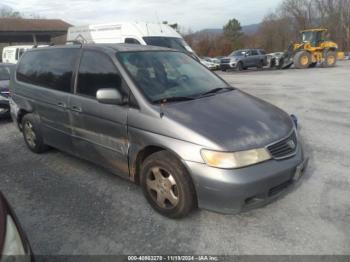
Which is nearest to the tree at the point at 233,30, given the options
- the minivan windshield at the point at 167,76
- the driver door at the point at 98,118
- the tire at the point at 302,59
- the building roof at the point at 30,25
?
the building roof at the point at 30,25

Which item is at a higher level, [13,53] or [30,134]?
[13,53]

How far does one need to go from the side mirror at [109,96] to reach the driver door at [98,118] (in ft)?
0.35

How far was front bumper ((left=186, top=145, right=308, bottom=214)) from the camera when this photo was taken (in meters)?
2.86

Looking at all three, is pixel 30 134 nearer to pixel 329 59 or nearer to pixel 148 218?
pixel 148 218

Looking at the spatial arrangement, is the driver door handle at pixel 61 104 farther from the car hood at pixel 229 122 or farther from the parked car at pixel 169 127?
the car hood at pixel 229 122

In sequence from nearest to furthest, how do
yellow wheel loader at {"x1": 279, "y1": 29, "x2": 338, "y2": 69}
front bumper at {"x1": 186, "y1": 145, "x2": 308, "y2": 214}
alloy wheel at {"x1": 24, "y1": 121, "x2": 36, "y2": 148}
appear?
front bumper at {"x1": 186, "y1": 145, "x2": 308, "y2": 214}, alloy wheel at {"x1": 24, "y1": 121, "x2": 36, "y2": 148}, yellow wheel loader at {"x1": 279, "y1": 29, "x2": 338, "y2": 69}

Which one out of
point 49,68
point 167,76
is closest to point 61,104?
point 49,68

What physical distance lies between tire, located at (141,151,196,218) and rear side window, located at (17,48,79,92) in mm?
1735

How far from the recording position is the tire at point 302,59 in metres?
24.1

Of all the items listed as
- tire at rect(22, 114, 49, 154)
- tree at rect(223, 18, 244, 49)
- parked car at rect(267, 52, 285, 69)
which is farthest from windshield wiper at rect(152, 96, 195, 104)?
tree at rect(223, 18, 244, 49)

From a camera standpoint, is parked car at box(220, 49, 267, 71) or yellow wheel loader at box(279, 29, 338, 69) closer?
yellow wheel loader at box(279, 29, 338, 69)

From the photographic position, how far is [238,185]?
9.32 feet

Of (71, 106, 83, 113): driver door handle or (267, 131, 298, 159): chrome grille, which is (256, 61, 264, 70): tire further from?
(267, 131, 298, 159): chrome grille

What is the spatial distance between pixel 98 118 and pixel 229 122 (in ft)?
5.11
